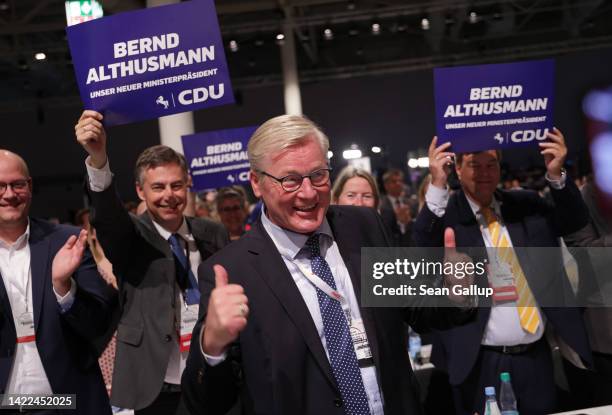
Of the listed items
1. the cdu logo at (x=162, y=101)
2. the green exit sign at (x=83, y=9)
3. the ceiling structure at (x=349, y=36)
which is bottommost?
the cdu logo at (x=162, y=101)

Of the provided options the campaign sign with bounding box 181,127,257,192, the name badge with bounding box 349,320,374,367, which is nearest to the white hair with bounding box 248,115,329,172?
the name badge with bounding box 349,320,374,367

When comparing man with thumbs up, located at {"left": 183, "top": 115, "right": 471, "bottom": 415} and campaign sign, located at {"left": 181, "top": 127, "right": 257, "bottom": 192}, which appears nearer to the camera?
man with thumbs up, located at {"left": 183, "top": 115, "right": 471, "bottom": 415}

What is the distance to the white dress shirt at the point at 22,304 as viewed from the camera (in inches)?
90.0

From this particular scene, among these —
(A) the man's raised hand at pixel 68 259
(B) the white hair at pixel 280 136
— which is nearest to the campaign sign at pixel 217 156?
(A) the man's raised hand at pixel 68 259

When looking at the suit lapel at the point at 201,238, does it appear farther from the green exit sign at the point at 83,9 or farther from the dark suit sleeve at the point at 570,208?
the green exit sign at the point at 83,9

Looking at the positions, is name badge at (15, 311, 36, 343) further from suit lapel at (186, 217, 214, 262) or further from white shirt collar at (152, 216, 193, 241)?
suit lapel at (186, 217, 214, 262)

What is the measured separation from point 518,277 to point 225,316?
4.45 feet

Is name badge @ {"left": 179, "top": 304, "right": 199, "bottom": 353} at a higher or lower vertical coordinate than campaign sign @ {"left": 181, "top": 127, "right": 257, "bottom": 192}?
lower

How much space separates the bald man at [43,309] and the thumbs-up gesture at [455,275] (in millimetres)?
1289

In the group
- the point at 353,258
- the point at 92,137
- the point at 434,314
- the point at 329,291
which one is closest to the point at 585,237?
the point at 434,314

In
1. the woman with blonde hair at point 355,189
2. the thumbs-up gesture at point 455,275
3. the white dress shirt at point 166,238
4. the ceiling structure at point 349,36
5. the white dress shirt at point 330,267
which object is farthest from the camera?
the ceiling structure at point 349,36

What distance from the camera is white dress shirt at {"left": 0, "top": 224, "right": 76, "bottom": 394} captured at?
2.29 metres

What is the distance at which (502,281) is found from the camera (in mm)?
2324

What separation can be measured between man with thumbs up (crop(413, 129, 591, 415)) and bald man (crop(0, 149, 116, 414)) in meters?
1.31
